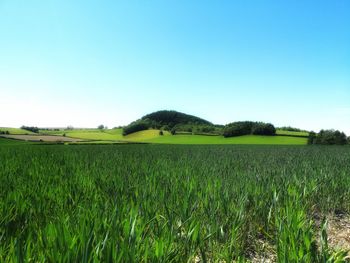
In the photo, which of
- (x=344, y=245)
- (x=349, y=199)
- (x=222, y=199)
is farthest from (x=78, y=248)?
(x=349, y=199)

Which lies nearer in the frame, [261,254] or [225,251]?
[225,251]

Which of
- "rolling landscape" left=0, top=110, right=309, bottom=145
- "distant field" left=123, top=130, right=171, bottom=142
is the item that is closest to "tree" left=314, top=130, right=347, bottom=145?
"rolling landscape" left=0, top=110, right=309, bottom=145

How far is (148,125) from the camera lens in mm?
100375

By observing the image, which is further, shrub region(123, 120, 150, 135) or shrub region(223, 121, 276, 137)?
shrub region(123, 120, 150, 135)

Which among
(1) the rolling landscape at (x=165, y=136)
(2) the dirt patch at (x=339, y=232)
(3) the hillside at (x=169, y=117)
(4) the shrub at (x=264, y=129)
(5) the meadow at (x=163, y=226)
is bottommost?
(2) the dirt patch at (x=339, y=232)

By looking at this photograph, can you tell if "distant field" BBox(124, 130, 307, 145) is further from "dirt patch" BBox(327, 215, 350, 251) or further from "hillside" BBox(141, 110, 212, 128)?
"dirt patch" BBox(327, 215, 350, 251)

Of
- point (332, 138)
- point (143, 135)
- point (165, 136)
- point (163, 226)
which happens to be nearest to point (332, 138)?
point (332, 138)

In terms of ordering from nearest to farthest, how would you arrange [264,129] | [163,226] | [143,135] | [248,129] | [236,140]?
[163,226] < [236,140] < [264,129] < [248,129] < [143,135]

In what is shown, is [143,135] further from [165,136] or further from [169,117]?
[169,117]

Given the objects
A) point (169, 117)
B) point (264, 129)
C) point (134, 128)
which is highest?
point (169, 117)

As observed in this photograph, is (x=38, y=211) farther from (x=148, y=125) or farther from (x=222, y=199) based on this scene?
(x=148, y=125)

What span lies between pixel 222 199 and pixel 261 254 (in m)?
0.88

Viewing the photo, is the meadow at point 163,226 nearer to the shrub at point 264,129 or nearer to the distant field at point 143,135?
the shrub at point 264,129

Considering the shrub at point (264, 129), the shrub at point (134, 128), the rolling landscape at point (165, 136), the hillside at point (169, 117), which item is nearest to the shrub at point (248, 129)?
the shrub at point (264, 129)
